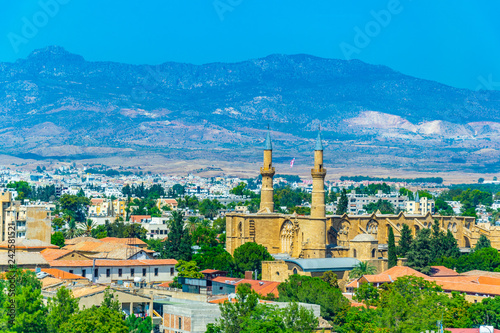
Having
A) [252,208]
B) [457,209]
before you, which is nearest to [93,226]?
[252,208]

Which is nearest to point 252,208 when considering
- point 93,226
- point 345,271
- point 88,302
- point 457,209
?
point 93,226

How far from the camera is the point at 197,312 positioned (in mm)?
41750

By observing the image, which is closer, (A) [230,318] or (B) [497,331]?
(A) [230,318]

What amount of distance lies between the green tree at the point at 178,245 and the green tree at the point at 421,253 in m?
17.8

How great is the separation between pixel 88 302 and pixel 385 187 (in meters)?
137

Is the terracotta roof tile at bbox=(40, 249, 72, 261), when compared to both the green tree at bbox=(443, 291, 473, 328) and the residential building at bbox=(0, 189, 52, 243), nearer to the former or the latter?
the residential building at bbox=(0, 189, 52, 243)

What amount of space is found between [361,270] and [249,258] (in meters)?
9.33

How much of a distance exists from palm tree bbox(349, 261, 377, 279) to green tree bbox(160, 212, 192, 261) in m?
15.4

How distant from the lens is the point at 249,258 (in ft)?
230

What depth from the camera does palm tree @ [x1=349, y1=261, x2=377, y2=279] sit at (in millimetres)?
64875

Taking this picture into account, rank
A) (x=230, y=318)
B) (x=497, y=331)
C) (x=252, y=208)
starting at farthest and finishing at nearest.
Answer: (x=252, y=208) → (x=497, y=331) → (x=230, y=318)

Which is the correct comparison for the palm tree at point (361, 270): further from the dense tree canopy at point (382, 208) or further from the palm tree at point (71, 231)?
the dense tree canopy at point (382, 208)

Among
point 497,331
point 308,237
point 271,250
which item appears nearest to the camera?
point 497,331

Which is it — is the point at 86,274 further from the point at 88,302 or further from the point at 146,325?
the point at 146,325
